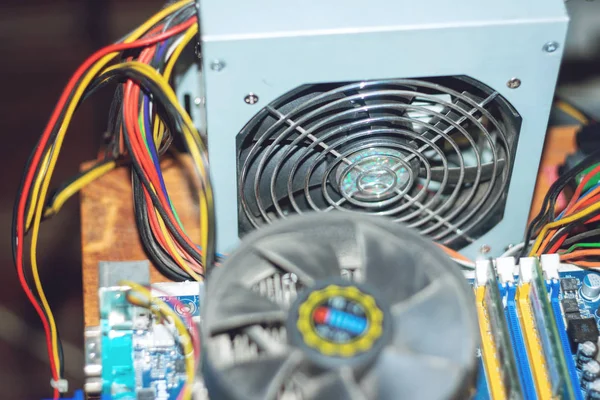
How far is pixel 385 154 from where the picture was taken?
2.00m

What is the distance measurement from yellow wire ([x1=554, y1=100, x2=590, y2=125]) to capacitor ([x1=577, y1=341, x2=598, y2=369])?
77 centimetres

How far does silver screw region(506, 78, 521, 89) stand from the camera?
1873 millimetres

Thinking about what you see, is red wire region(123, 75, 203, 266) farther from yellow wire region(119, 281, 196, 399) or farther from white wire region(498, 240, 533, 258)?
white wire region(498, 240, 533, 258)

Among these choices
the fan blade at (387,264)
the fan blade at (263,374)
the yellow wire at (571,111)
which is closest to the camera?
the fan blade at (263,374)

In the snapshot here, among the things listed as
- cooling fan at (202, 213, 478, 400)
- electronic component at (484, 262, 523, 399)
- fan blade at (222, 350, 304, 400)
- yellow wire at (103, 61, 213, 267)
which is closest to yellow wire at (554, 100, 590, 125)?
electronic component at (484, 262, 523, 399)

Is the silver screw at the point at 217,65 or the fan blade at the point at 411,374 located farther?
the silver screw at the point at 217,65

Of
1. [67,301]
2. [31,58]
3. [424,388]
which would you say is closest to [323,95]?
[424,388]

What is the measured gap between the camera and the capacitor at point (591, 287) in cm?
203

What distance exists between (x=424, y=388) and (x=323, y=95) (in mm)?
573

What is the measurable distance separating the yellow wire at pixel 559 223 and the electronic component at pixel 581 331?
0.19 metres

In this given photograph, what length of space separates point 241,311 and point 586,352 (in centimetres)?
70

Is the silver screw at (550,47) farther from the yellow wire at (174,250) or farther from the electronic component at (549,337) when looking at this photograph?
the yellow wire at (174,250)

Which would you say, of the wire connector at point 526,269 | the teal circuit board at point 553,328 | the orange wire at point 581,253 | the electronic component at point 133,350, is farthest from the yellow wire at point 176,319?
the orange wire at point 581,253

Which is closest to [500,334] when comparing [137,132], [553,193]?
[553,193]
